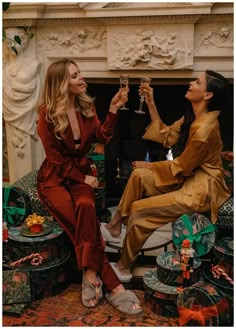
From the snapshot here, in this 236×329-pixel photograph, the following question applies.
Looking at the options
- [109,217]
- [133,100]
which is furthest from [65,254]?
[133,100]

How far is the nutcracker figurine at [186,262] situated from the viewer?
2.19 metres

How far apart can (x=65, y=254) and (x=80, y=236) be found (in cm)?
19

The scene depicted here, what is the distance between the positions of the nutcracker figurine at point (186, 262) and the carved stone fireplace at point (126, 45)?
117 cm

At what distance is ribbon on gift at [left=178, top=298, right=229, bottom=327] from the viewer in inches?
81.0

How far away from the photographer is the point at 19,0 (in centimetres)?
297

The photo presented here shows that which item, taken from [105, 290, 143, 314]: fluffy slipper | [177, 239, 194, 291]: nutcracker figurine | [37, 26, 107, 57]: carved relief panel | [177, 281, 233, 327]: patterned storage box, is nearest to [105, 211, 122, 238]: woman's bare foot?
[105, 290, 143, 314]: fluffy slipper

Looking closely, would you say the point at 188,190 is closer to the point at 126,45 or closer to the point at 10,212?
the point at 10,212

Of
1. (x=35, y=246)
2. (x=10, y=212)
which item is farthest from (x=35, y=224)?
(x=10, y=212)

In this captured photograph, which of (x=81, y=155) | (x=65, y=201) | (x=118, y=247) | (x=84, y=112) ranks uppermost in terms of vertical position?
(x=84, y=112)

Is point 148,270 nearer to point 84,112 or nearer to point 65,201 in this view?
point 65,201

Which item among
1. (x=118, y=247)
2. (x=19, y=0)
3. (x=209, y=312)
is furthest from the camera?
(x=19, y=0)

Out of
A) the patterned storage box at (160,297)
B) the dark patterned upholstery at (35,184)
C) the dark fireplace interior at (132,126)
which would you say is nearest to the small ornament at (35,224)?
the dark patterned upholstery at (35,184)

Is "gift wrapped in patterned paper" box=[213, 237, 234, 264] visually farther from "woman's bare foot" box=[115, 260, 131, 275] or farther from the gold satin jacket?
"woman's bare foot" box=[115, 260, 131, 275]

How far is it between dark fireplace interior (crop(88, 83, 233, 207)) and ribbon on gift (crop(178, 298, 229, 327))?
1.30 metres
